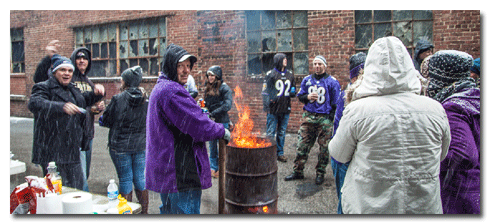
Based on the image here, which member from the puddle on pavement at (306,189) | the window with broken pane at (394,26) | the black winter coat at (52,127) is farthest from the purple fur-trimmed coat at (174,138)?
the window with broken pane at (394,26)

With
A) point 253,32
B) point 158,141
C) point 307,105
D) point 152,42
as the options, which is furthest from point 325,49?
point 158,141

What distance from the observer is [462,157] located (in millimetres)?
1913

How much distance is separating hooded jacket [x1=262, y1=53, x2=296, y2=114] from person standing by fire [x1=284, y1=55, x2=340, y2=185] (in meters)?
0.84

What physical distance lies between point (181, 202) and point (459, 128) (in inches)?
73.2

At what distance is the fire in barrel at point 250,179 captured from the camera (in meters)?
2.92

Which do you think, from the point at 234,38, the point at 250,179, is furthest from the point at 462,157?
the point at 234,38

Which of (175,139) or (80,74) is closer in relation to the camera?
(175,139)

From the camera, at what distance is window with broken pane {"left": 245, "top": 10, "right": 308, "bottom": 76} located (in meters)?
6.87

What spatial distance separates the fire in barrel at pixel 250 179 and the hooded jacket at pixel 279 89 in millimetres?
2401

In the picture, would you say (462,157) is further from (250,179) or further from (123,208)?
(123,208)

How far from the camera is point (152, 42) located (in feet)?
28.0

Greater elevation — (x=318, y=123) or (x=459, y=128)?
(x=459, y=128)

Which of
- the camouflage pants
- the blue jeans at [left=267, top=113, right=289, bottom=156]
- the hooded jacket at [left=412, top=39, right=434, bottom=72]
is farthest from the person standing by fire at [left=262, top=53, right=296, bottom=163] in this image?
the hooded jacket at [left=412, top=39, right=434, bottom=72]

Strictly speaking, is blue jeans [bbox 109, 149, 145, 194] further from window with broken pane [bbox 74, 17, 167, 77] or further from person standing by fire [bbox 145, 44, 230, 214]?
window with broken pane [bbox 74, 17, 167, 77]
